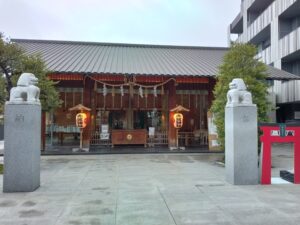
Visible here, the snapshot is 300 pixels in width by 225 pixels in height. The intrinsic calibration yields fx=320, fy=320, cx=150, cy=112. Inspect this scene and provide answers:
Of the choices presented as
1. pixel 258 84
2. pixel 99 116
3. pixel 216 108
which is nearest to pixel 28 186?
pixel 216 108

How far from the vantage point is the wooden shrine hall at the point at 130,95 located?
1834cm

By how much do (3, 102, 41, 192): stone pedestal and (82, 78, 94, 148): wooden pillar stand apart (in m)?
9.63

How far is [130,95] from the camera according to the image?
1983cm

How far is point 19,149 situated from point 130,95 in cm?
1209

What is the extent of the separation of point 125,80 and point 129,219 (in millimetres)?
13439

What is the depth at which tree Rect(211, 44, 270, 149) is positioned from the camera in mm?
12736

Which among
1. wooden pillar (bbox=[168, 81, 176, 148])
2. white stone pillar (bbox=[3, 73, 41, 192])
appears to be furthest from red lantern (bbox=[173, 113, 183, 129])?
white stone pillar (bbox=[3, 73, 41, 192])

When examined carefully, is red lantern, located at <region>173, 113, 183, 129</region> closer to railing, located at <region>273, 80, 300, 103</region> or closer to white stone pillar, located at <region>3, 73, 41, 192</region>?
railing, located at <region>273, 80, 300, 103</region>

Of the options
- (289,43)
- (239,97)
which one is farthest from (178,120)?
(289,43)

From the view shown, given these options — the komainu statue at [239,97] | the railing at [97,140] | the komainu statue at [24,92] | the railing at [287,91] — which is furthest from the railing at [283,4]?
the komainu statue at [24,92]

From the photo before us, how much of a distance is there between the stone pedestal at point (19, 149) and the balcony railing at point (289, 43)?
19855mm

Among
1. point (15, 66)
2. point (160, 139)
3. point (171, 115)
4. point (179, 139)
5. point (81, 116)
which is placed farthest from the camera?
point (179, 139)

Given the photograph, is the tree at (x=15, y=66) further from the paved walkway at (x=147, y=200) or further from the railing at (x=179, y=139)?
the railing at (x=179, y=139)

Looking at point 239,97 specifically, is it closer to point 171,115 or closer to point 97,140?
point 171,115
